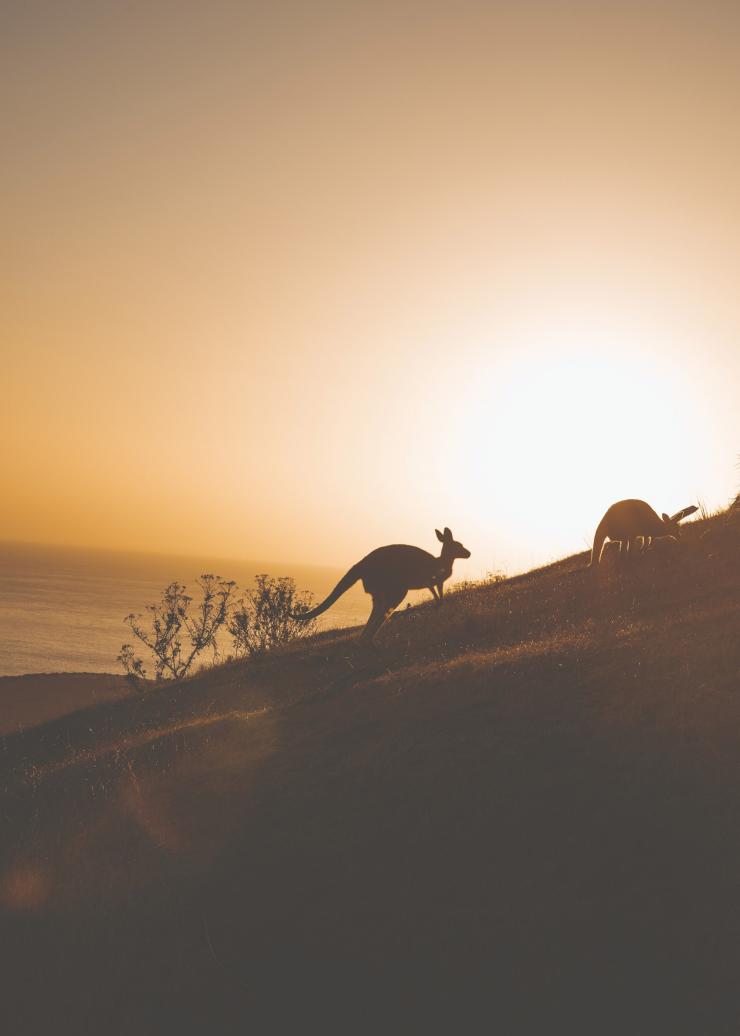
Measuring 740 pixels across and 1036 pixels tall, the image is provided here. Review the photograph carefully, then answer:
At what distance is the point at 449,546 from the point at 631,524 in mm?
6501

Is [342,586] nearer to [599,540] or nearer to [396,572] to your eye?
[396,572]

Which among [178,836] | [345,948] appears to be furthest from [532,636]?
[345,948]

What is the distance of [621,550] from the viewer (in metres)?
20.4

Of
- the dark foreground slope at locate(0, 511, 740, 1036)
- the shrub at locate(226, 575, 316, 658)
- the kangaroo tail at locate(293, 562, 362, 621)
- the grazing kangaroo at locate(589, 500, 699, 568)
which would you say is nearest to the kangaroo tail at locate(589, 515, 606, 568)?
the grazing kangaroo at locate(589, 500, 699, 568)

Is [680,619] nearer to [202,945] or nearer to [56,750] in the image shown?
[202,945]

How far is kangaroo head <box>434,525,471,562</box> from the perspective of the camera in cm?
1519

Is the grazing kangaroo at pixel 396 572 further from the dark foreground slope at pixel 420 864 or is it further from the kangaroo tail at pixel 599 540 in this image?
the kangaroo tail at pixel 599 540

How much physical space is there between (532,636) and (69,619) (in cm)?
14022

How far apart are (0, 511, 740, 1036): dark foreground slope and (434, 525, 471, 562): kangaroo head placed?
4008 mm

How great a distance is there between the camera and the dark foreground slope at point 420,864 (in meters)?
5.61

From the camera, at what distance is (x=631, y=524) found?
63.7 feet

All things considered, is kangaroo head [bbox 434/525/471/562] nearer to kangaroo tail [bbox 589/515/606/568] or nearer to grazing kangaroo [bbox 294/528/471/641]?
grazing kangaroo [bbox 294/528/471/641]

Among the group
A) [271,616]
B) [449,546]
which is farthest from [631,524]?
[271,616]

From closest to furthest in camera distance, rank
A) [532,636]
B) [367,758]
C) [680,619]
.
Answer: [367,758], [680,619], [532,636]
